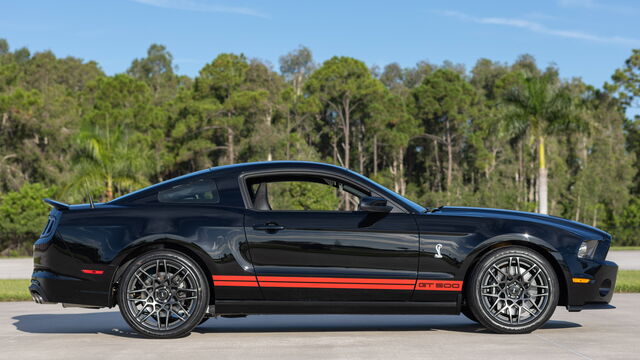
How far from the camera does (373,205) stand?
6.83 m

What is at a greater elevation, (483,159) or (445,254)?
(483,159)

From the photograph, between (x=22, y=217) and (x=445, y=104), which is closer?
(x=22, y=217)

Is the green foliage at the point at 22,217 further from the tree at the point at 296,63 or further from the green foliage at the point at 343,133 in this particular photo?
the tree at the point at 296,63

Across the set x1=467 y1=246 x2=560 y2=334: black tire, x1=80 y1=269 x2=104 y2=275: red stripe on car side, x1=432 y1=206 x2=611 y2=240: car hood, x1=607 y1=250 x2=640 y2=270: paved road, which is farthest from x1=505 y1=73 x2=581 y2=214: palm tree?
x1=80 y1=269 x2=104 y2=275: red stripe on car side

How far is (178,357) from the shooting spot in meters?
6.06

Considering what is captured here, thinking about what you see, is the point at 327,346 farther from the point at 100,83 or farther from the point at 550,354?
the point at 100,83

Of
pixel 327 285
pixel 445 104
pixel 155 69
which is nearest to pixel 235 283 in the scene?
pixel 327 285

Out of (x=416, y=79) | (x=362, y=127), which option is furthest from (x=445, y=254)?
(x=416, y=79)

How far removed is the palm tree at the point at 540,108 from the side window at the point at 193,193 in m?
28.5

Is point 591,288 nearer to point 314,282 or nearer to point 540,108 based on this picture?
point 314,282

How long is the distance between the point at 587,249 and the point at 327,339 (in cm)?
247

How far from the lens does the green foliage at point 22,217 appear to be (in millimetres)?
43312

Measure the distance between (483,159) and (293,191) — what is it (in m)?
30.7

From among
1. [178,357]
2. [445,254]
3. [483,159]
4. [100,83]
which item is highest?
[100,83]
